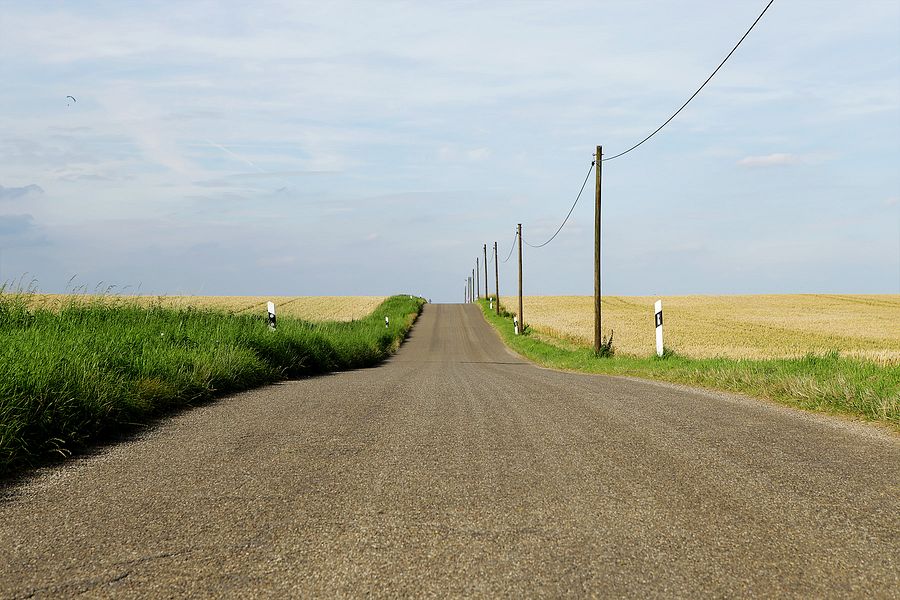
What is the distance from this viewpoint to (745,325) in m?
51.6

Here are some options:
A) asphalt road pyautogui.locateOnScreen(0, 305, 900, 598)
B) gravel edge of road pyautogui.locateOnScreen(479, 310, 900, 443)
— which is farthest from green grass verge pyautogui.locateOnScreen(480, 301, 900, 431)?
asphalt road pyautogui.locateOnScreen(0, 305, 900, 598)

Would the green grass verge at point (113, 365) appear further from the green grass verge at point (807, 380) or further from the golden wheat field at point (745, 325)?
the golden wheat field at point (745, 325)

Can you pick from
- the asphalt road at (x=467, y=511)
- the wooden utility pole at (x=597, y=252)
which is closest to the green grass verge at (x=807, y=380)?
the asphalt road at (x=467, y=511)

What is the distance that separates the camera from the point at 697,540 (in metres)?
3.98

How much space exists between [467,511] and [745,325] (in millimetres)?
51162

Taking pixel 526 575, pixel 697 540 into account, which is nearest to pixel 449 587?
pixel 526 575

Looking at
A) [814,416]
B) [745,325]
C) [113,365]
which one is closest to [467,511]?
[814,416]

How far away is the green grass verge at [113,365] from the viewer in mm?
6766

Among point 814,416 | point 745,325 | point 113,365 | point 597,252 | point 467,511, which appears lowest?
point 745,325

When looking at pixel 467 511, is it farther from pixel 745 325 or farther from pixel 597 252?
pixel 745 325

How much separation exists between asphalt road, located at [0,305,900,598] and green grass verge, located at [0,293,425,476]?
553mm

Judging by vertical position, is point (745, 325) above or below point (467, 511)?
below

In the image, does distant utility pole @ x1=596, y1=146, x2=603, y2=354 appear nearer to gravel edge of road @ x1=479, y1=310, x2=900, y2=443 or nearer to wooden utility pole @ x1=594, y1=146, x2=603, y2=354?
wooden utility pole @ x1=594, y1=146, x2=603, y2=354

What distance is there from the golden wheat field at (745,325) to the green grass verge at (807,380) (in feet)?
20.2
